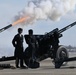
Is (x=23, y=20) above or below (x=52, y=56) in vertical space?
above

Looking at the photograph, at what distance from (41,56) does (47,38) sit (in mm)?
1039

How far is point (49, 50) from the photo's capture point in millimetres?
26391

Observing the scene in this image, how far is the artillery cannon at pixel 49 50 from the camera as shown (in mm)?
25828

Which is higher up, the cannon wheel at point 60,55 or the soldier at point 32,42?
the soldier at point 32,42

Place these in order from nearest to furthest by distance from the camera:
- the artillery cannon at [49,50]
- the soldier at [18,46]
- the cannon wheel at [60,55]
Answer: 1. the soldier at [18,46]
2. the cannon wheel at [60,55]
3. the artillery cannon at [49,50]

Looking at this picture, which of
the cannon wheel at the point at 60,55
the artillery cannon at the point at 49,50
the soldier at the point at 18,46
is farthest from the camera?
the artillery cannon at the point at 49,50

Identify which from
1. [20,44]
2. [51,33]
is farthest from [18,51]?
[51,33]

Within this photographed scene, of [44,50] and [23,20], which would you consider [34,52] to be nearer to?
[44,50]

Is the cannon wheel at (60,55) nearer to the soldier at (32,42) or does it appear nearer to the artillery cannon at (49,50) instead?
the artillery cannon at (49,50)

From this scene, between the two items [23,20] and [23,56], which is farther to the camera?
[23,20]

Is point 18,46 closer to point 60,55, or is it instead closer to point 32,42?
point 32,42

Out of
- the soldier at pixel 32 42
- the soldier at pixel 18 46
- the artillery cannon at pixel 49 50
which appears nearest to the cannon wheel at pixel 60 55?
the artillery cannon at pixel 49 50

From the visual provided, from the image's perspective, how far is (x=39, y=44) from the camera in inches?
1030

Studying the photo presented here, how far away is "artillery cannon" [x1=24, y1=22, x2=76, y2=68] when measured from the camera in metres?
25.8
